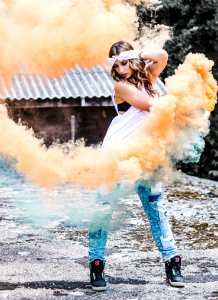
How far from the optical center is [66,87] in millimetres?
16969

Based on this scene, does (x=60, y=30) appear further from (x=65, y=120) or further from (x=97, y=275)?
(x=65, y=120)

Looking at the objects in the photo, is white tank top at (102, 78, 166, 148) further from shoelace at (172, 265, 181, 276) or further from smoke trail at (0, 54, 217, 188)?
shoelace at (172, 265, 181, 276)

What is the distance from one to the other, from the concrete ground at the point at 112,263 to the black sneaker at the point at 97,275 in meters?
0.05

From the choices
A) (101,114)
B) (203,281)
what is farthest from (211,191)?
(203,281)

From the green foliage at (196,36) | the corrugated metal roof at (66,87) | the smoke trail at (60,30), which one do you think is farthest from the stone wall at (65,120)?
the smoke trail at (60,30)

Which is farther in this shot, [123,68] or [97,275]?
[97,275]

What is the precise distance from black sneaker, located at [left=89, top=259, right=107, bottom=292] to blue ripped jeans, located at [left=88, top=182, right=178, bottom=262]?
0.04m

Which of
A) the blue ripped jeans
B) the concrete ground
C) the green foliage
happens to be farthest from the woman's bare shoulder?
the green foliage

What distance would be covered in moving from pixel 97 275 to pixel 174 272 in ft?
1.82

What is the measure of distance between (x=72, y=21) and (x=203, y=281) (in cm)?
223

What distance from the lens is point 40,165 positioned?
15.9 feet

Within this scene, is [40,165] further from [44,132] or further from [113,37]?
[44,132]

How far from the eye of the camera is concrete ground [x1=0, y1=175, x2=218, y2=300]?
4.84 meters

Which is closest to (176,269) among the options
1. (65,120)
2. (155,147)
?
(155,147)
